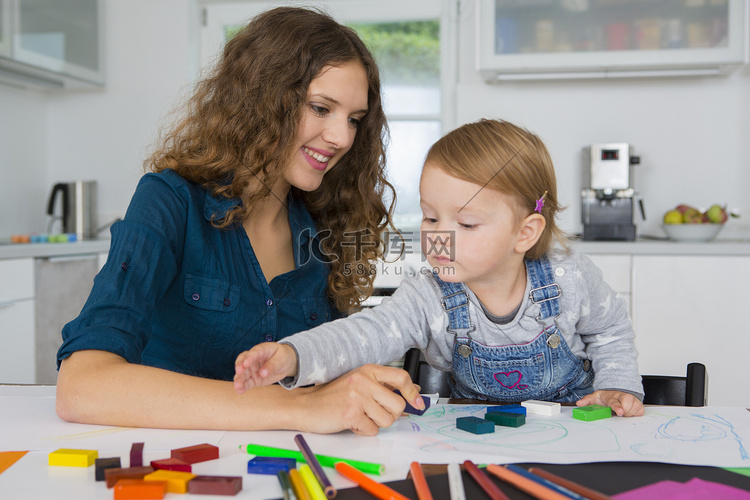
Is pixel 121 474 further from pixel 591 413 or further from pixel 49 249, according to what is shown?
pixel 49 249

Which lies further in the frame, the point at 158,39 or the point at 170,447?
the point at 158,39

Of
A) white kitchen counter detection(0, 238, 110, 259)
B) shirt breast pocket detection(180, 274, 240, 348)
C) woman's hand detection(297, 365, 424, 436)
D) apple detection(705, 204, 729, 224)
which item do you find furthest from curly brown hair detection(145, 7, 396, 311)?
apple detection(705, 204, 729, 224)

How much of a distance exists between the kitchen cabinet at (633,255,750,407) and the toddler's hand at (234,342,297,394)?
1966 millimetres

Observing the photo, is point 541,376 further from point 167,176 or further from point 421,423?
point 167,176

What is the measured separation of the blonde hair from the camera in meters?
1.12

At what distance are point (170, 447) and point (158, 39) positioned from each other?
3.02m

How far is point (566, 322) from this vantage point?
117 centimetres

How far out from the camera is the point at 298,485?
569 millimetres

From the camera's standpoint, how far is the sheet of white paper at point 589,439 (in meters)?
0.69

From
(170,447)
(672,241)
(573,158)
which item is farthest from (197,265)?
(573,158)

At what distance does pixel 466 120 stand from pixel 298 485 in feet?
8.91

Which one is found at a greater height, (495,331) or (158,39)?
(158,39)

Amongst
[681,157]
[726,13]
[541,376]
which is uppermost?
[726,13]

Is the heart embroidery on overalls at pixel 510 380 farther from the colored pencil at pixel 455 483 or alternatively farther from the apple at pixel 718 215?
the apple at pixel 718 215
